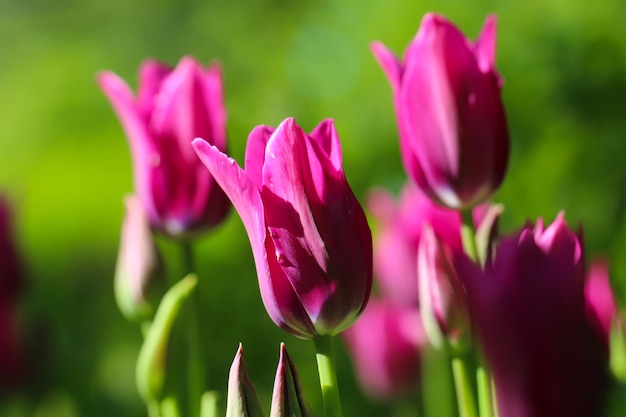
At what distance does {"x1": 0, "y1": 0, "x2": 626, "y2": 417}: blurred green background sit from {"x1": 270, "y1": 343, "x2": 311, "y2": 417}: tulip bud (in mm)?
530

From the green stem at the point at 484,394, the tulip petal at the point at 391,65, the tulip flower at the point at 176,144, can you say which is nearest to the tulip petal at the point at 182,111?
the tulip flower at the point at 176,144

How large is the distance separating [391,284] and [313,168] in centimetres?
40

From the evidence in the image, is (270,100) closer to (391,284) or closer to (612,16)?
(612,16)

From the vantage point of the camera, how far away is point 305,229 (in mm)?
483

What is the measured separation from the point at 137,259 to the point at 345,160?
826 mm

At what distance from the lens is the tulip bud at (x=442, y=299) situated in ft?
1.81

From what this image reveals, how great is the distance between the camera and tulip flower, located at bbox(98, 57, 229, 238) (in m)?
0.67

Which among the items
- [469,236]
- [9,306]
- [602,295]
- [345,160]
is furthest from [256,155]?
[345,160]

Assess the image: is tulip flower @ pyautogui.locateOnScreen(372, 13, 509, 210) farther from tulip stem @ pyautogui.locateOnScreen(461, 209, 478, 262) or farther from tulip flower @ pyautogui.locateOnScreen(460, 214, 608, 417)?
tulip flower @ pyautogui.locateOnScreen(460, 214, 608, 417)

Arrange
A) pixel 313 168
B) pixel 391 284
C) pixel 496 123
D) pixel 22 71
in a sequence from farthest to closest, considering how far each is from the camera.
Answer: pixel 22 71 < pixel 391 284 < pixel 496 123 < pixel 313 168

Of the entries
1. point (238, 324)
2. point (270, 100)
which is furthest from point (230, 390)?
point (270, 100)

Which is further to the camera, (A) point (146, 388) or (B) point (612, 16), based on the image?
(B) point (612, 16)

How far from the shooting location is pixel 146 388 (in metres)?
0.61

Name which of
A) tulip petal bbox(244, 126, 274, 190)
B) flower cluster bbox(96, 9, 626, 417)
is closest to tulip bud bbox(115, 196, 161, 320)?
flower cluster bbox(96, 9, 626, 417)
